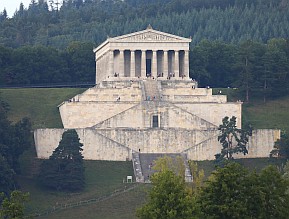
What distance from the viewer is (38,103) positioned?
330 feet

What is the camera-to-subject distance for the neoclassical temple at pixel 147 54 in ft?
350

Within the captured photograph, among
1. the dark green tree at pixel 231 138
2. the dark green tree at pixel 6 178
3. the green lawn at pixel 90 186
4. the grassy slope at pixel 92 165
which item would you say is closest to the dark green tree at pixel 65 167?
the green lawn at pixel 90 186

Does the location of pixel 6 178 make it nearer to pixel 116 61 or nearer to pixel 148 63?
pixel 116 61

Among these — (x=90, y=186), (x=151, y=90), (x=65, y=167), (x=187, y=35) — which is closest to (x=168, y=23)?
(x=187, y=35)

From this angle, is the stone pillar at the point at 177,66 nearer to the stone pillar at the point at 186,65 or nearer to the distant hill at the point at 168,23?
the stone pillar at the point at 186,65

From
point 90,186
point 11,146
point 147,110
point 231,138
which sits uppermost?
point 147,110

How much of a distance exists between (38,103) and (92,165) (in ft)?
43.4

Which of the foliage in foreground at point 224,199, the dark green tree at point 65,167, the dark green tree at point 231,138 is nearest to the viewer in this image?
the foliage in foreground at point 224,199

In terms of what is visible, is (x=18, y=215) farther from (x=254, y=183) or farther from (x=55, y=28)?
(x=55, y=28)

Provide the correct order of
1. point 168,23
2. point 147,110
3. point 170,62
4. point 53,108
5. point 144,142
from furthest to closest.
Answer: point 168,23
point 170,62
point 53,108
point 147,110
point 144,142

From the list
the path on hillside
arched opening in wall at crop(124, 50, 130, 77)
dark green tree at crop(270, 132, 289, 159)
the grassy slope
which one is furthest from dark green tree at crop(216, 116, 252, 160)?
arched opening in wall at crop(124, 50, 130, 77)

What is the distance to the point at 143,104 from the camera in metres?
95.2

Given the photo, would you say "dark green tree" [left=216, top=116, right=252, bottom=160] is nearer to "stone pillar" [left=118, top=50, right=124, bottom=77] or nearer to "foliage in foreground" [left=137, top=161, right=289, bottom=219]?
"stone pillar" [left=118, top=50, right=124, bottom=77]

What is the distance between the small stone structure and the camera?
299 ft
